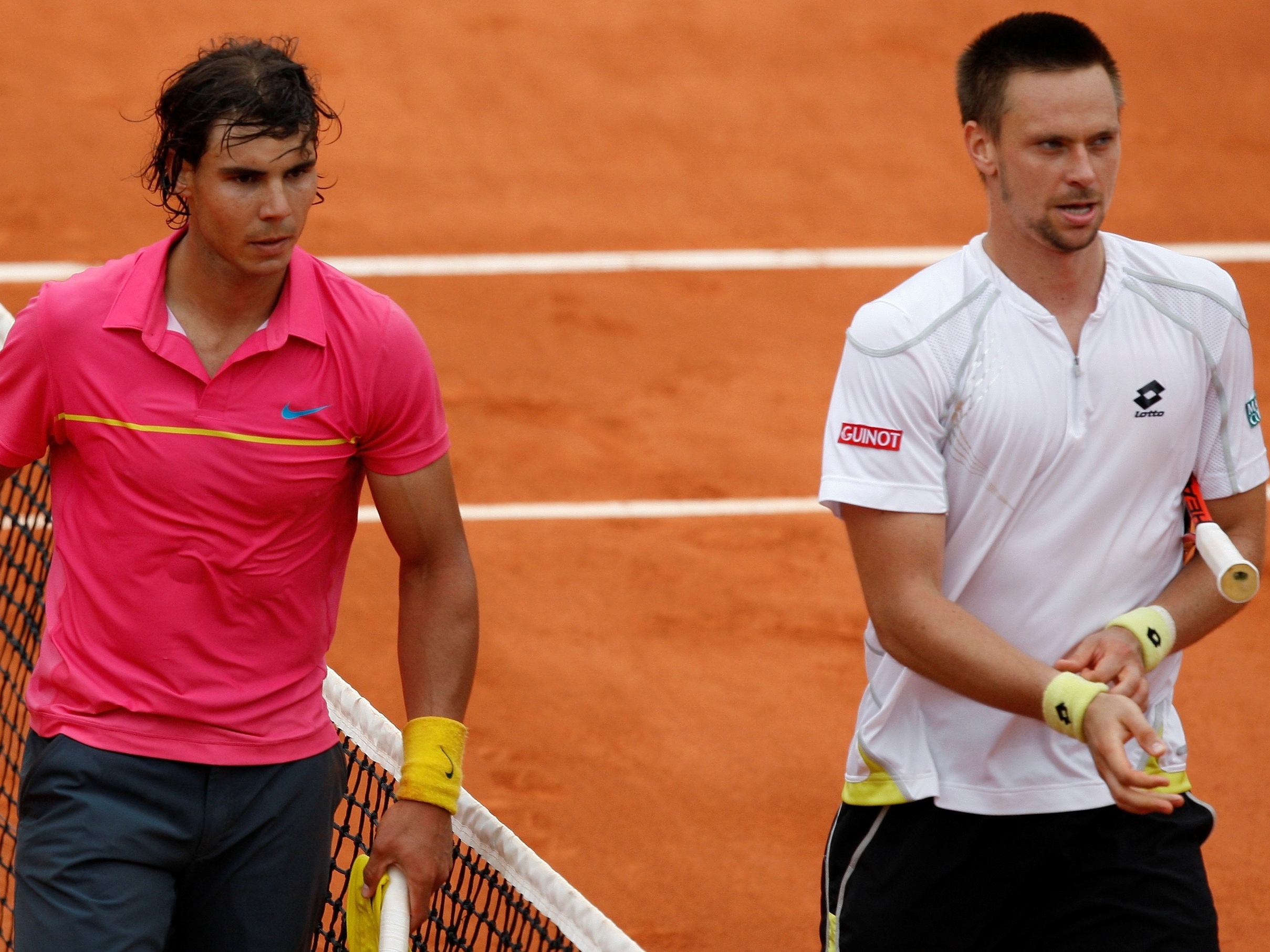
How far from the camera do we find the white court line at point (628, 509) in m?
A: 7.75

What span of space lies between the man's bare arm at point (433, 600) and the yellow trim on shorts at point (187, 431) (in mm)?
214

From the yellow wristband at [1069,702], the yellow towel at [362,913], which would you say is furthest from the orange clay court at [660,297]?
the yellow wristband at [1069,702]

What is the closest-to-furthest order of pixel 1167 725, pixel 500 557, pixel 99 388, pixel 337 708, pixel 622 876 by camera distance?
pixel 99 388
pixel 1167 725
pixel 337 708
pixel 622 876
pixel 500 557

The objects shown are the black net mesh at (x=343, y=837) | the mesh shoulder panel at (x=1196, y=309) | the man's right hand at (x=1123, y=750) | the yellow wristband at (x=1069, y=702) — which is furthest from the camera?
the black net mesh at (x=343, y=837)

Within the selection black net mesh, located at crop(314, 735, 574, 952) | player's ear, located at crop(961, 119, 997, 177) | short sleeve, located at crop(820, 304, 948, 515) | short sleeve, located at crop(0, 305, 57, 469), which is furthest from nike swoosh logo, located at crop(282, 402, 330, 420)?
player's ear, located at crop(961, 119, 997, 177)

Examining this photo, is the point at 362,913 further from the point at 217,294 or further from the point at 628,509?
the point at 628,509

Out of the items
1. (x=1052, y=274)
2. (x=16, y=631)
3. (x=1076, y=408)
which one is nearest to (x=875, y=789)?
(x=1076, y=408)

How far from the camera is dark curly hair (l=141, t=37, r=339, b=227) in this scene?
303 cm

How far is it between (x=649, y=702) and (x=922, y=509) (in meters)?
3.54

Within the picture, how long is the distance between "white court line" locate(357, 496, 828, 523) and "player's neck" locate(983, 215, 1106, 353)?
15.3ft

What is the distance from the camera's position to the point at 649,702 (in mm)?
6465

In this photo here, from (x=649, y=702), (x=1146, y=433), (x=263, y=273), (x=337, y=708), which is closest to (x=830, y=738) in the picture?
(x=649, y=702)

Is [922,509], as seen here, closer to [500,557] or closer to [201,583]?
[201,583]

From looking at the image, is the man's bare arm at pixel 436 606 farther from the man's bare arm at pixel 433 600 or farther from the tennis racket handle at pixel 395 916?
the tennis racket handle at pixel 395 916
